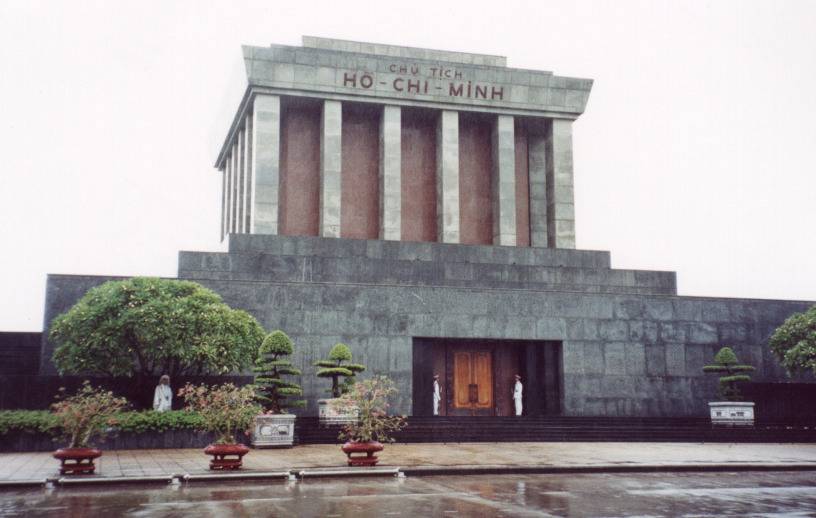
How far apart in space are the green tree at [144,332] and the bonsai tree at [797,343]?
17841 millimetres

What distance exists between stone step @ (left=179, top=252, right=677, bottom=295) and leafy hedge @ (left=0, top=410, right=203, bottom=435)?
25.1 ft

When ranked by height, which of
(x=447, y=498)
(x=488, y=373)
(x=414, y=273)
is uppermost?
Answer: (x=414, y=273)

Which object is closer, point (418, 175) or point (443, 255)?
point (443, 255)

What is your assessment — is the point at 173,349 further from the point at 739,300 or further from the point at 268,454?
the point at 739,300

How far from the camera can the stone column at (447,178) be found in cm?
3550

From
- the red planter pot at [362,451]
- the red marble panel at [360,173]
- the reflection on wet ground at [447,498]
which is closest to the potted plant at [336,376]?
the red planter pot at [362,451]

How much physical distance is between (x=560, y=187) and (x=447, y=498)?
2544cm

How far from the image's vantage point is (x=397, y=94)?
35.8 meters

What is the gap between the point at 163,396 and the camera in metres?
24.0

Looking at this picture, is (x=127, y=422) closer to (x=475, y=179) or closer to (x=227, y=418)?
(x=227, y=418)

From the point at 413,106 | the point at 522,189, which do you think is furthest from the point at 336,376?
the point at 522,189

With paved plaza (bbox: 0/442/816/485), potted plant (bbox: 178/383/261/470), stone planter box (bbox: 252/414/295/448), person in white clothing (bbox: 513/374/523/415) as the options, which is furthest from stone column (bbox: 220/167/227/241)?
potted plant (bbox: 178/383/261/470)

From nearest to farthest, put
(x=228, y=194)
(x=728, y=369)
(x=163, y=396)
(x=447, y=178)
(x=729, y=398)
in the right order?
(x=163, y=396) → (x=728, y=369) → (x=729, y=398) → (x=447, y=178) → (x=228, y=194)

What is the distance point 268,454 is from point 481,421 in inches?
315
